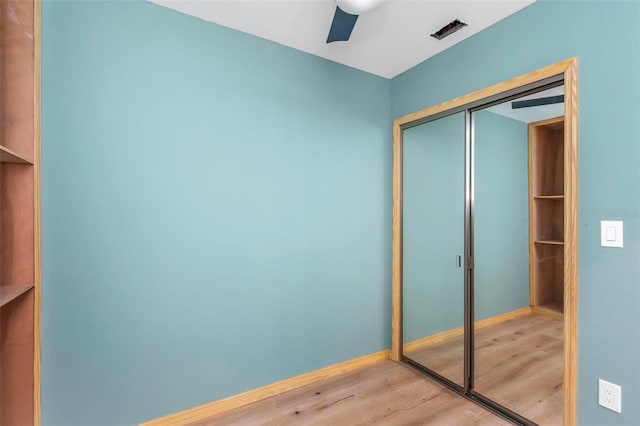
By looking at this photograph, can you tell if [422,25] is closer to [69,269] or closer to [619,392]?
[619,392]

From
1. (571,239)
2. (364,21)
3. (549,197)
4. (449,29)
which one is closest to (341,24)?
(364,21)

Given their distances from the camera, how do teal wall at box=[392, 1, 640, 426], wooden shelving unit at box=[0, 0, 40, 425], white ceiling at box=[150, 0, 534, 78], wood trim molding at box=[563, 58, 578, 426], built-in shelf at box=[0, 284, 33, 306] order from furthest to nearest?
white ceiling at box=[150, 0, 534, 78], wood trim molding at box=[563, 58, 578, 426], teal wall at box=[392, 1, 640, 426], wooden shelving unit at box=[0, 0, 40, 425], built-in shelf at box=[0, 284, 33, 306]

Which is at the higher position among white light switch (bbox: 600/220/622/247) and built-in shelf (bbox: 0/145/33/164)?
built-in shelf (bbox: 0/145/33/164)

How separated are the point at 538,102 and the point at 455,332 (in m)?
1.76

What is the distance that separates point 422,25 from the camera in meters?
2.07

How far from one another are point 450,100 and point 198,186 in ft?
6.58

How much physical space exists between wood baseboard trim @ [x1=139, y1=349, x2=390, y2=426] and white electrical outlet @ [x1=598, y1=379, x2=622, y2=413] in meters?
1.56

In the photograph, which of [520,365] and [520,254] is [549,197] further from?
[520,365]

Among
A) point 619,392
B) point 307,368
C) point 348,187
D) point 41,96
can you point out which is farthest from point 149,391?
point 619,392

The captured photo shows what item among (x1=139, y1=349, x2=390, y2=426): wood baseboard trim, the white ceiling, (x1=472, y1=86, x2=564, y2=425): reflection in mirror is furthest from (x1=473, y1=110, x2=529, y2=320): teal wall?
(x1=139, y1=349, x2=390, y2=426): wood baseboard trim

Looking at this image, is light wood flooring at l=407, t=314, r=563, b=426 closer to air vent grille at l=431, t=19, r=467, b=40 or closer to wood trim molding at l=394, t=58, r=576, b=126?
wood trim molding at l=394, t=58, r=576, b=126

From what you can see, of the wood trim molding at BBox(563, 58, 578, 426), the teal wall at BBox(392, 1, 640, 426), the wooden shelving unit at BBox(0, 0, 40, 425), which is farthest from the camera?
the wood trim molding at BBox(563, 58, 578, 426)

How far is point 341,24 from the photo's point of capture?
159 centimetres

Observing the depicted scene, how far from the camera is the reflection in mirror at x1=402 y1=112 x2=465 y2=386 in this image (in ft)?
7.72
